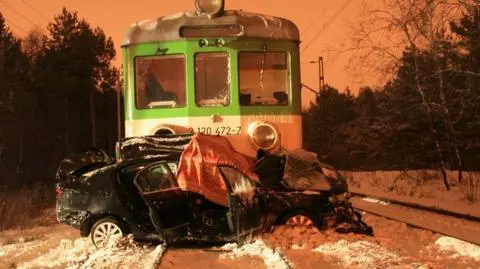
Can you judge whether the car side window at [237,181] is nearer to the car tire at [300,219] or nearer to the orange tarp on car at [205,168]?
the orange tarp on car at [205,168]

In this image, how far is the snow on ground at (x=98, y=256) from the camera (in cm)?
866

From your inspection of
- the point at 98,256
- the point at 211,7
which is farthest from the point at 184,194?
the point at 211,7

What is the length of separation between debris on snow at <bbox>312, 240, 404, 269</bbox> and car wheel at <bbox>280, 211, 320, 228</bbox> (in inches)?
30.9

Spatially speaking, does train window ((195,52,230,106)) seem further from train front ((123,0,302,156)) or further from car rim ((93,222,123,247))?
car rim ((93,222,123,247))

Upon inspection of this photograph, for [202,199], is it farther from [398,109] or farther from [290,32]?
[398,109]

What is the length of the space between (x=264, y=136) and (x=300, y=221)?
161 cm

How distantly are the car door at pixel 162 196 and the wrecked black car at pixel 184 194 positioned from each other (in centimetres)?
2

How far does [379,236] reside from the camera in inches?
442

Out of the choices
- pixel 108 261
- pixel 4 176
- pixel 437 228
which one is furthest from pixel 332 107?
pixel 108 261

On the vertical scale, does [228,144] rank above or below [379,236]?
above

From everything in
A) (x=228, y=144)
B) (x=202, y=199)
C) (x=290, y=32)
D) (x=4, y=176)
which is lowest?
(x=4, y=176)

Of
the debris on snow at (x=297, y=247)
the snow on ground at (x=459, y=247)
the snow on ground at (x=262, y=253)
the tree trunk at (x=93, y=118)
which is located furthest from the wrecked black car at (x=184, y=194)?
the tree trunk at (x=93, y=118)

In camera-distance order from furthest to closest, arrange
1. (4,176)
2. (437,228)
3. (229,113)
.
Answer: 1. (4,176)
2. (437,228)
3. (229,113)

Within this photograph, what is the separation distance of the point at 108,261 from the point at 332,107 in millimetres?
67641
